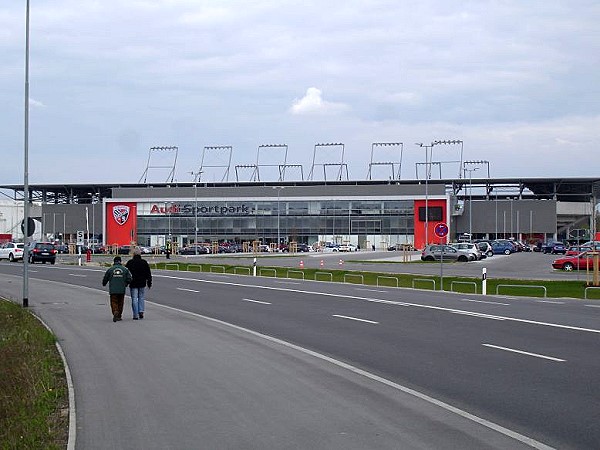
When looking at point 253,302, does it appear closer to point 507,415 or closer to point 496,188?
point 507,415

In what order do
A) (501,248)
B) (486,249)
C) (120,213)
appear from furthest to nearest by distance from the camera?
(120,213) → (501,248) → (486,249)

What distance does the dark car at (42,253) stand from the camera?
214 feet

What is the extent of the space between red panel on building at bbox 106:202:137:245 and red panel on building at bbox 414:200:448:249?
42.3 m

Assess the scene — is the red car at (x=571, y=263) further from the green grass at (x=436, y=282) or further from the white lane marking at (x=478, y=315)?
the white lane marking at (x=478, y=315)

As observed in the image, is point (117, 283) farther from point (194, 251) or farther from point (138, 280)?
point (194, 251)

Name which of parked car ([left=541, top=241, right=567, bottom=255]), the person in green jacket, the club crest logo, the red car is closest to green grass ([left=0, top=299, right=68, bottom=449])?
the person in green jacket

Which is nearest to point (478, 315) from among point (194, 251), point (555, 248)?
point (555, 248)

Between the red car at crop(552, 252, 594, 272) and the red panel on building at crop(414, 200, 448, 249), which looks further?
the red panel on building at crop(414, 200, 448, 249)

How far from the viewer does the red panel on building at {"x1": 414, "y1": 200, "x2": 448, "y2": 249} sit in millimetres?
108562

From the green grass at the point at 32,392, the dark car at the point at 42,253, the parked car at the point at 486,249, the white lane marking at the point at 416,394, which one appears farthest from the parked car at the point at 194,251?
the green grass at the point at 32,392

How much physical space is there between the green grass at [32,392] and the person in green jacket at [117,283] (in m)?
2.62

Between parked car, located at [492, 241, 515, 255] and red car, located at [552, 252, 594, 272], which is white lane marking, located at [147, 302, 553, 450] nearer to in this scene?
red car, located at [552, 252, 594, 272]

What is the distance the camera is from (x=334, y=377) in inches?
472

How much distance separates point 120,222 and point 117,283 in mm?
103103
